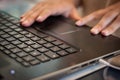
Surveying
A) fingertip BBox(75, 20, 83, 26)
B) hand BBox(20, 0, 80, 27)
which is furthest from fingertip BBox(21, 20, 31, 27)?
fingertip BBox(75, 20, 83, 26)

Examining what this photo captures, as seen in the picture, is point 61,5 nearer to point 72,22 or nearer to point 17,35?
point 72,22

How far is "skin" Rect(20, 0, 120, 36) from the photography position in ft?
1.90

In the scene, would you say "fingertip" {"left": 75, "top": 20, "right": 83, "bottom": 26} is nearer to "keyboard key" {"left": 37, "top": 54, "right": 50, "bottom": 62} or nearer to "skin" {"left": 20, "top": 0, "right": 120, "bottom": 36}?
"skin" {"left": 20, "top": 0, "right": 120, "bottom": 36}

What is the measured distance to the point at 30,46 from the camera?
46cm

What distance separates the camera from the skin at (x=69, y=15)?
0.58 metres

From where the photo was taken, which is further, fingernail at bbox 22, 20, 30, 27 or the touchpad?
fingernail at bbox 22, 20, 30, 27

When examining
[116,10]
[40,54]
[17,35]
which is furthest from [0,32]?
[116,10]

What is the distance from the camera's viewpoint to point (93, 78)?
0.42 m

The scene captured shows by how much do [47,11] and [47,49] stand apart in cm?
22

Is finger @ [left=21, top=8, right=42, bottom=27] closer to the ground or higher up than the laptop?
higher up

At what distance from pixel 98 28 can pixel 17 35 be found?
19cm

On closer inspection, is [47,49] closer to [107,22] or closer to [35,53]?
[35,53]

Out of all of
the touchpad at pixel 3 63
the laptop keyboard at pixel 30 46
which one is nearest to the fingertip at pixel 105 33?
the laptop keyboard at pixel 30 46

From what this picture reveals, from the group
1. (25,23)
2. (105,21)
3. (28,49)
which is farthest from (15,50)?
(105,21)
